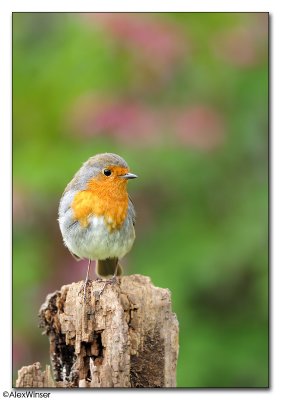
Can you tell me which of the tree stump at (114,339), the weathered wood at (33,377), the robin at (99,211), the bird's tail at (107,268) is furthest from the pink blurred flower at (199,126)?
the weathered wood at (33,377)

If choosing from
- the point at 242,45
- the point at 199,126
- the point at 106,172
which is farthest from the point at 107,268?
the point at 242,45

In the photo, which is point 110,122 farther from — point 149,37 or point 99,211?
point 99,211

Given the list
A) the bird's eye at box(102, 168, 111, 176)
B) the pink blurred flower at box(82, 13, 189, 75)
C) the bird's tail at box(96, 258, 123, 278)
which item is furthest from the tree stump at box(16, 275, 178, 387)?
the pink blurred flower at box(82, 13, 189, 75)

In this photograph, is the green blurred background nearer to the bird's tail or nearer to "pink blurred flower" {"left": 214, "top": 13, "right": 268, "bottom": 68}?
"pink blurred flower" {"left": 214, "top": 13, "right": 268, "bottom": 68}

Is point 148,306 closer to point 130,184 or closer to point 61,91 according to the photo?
point 130,184

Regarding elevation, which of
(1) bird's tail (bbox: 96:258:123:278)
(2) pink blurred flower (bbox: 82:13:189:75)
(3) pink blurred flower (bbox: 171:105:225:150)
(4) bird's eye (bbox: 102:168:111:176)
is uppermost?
(2) pink blurred flower (bbox: 82:13:189:75)

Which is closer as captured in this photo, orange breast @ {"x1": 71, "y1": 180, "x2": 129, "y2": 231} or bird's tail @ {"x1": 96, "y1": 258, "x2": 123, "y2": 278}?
orange breast @ {"x1": 71, "y1": 180, "x2": 129, "y2": 231}

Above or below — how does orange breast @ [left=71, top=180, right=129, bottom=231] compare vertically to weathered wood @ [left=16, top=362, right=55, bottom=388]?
above

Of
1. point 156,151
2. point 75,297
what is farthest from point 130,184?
point 75,297
